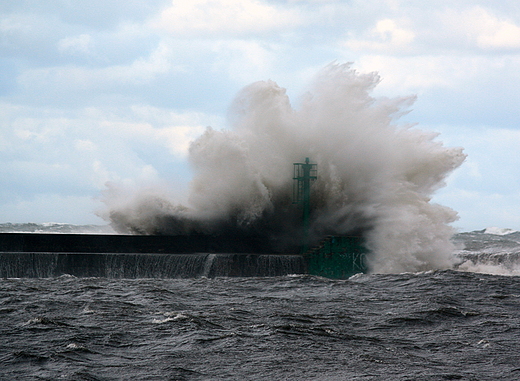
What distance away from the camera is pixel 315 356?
761 cm

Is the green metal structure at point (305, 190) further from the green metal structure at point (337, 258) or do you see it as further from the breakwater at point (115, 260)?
the breakwater at point (115, 260)

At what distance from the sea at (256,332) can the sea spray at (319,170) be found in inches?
260

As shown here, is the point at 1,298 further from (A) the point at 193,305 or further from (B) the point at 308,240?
(B) the point at 308,240

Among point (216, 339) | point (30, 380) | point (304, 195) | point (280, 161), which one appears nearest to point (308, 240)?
point (304, 195)

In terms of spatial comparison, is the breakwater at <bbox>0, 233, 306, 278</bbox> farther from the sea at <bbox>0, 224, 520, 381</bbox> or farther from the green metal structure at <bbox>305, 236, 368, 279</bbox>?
the sea at <bbox>0, 224, 520, 381</bbox>

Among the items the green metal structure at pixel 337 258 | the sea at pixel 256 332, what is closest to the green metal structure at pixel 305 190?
the green metal structure at pixel 337 258

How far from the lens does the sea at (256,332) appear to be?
22.9 feet

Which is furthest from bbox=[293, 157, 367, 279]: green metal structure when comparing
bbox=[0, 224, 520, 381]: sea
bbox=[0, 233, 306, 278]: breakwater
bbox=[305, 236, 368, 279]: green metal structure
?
bbox=[0, 224, 520, 381]: sea

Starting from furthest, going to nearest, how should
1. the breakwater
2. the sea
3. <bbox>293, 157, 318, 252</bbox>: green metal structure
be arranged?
<bbox>293, 157, 318, 252</bbox>: green metal structure, the breakwater, the sea

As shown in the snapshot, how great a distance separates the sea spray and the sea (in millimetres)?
6602

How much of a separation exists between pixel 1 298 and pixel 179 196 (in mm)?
11171

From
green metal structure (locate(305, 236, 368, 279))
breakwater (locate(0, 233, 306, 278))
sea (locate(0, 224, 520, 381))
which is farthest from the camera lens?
green metal structure (locate(305, 236, 368, 279))

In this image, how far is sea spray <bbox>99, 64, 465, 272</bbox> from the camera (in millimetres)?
20828

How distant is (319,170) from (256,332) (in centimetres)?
1263
